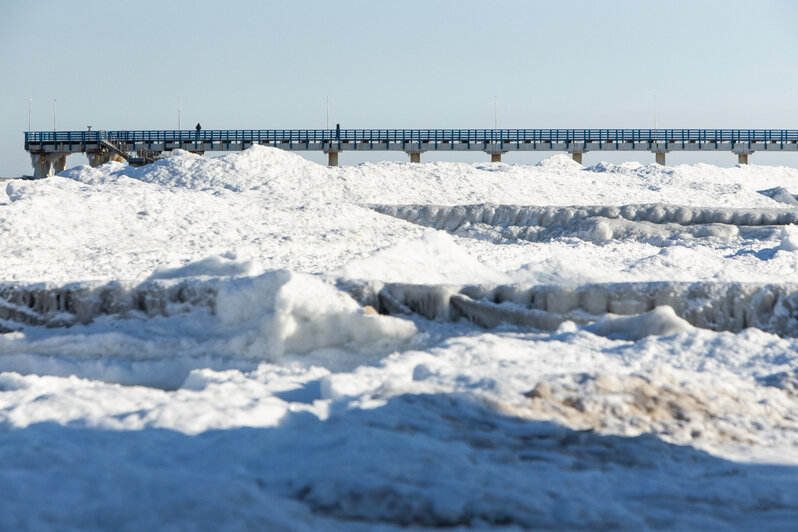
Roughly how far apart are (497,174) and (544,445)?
49.4 ft

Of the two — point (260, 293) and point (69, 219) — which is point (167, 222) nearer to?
point (69, 219)

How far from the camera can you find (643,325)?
21.5 ft

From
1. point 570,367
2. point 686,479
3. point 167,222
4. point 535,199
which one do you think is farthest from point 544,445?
point 535,199

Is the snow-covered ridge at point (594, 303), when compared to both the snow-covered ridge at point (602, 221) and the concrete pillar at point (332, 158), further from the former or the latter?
the concrete pillar at point (332, 158)

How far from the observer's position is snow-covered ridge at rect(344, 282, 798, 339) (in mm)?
6992

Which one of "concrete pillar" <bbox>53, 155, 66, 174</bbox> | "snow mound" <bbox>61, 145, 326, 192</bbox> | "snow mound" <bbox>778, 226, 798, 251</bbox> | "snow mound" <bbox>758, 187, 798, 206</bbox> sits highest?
"concrete pillar" <bbox>53, 155, 66, 174</bbox>

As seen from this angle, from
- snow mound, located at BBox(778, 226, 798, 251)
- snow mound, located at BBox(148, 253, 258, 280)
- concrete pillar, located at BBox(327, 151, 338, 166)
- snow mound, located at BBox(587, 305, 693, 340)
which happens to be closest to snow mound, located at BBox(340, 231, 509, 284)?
snow mound, located at BBox(148, 253, 258, 280)

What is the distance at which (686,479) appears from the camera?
12.8ft

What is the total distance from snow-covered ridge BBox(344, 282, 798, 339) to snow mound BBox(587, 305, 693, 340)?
0.29ft

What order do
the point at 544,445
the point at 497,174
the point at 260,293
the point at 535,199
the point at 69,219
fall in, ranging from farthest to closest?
the point at 497,174
the point at 535,199
the point at 69,219
the point at 260,293
the point at 544,445

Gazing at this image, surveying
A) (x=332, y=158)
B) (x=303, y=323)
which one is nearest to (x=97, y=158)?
(x=332, y=158)

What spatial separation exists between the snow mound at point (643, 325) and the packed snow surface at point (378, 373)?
0.08 feet

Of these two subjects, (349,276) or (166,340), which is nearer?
(166,340)

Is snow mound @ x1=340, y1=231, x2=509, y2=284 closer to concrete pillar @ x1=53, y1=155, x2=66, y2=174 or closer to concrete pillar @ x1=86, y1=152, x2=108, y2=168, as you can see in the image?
concrete pillar @ x1=86, y1=152, x2=108, y2=168
